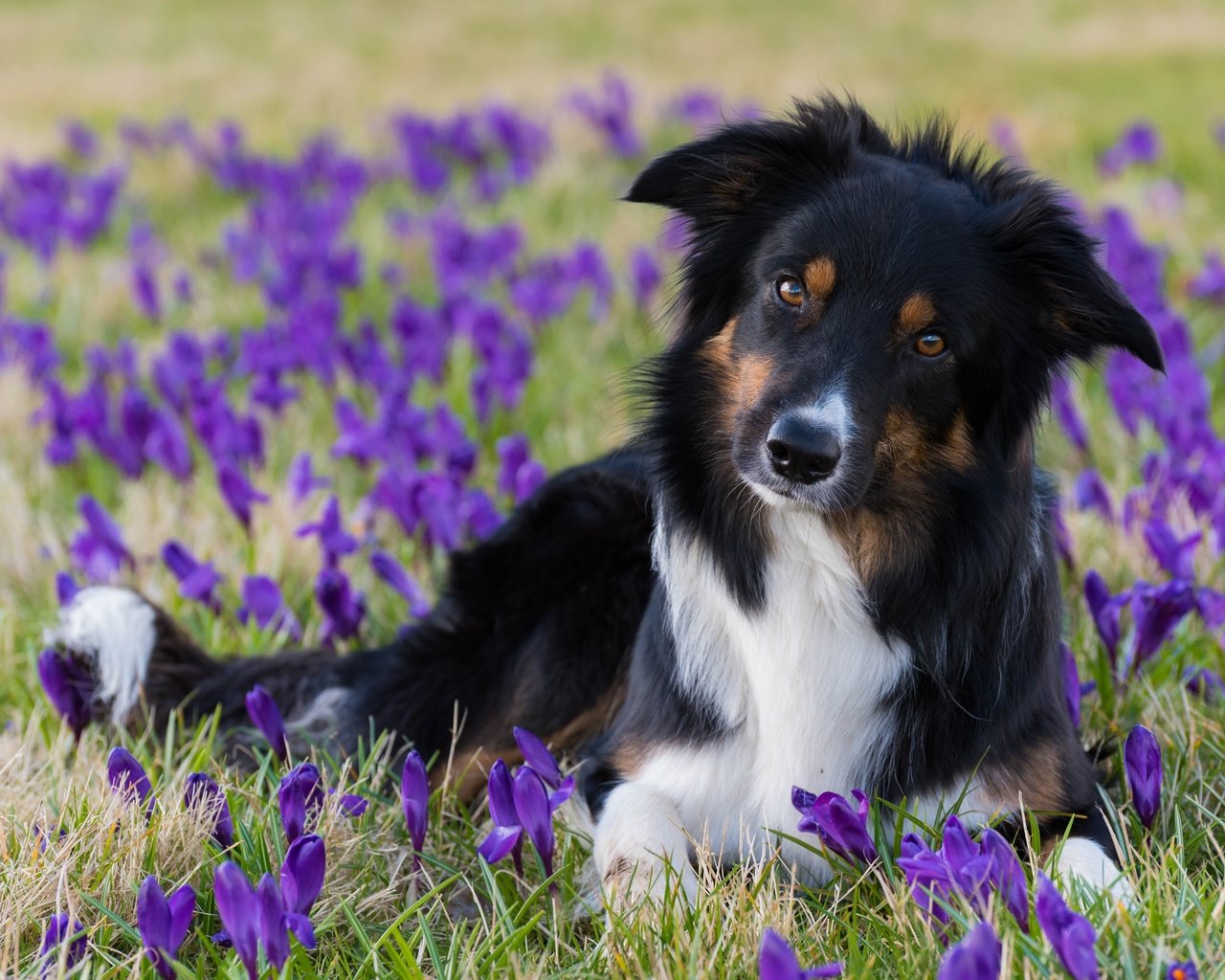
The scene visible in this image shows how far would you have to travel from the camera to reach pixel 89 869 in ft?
8.93

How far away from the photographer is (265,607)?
13.2ft

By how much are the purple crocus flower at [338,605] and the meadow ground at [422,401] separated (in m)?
0.26

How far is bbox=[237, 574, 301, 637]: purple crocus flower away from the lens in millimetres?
3973

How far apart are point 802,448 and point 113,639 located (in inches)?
75.0

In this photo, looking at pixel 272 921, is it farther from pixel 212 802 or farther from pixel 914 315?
pixel 914 315

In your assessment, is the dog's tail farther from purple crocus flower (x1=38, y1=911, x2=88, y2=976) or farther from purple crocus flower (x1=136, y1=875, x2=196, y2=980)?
purple crocus flower (x1=136, y1=875, x2=196, y2=980)

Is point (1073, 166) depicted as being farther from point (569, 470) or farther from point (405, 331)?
point (569, 470)

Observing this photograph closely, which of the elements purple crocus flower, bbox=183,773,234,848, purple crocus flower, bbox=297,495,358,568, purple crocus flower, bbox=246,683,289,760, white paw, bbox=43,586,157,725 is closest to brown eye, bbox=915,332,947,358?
purple crocus flower, bbox=246,683,289,760

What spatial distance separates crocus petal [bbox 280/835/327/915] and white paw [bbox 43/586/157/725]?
1.40 metres

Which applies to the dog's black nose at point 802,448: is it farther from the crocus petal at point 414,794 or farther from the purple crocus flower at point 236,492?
the purple crocus flower at point 236,492

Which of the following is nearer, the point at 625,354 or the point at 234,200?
the point at 625,354

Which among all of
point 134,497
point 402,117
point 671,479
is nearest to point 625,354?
point 134,497

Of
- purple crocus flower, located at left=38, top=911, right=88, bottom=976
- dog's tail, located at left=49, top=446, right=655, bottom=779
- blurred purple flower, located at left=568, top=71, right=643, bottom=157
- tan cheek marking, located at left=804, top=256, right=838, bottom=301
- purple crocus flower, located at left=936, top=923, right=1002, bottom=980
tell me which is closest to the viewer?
purple crocus flower, located at left=936, top=923, right=1002, bottom=980

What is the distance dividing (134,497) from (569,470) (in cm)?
176
